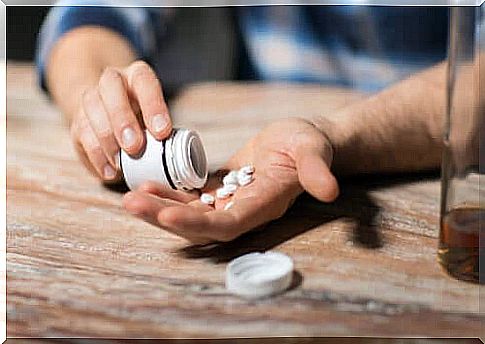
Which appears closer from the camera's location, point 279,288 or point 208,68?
point 279,288

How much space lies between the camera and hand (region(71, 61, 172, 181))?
1.35 ft

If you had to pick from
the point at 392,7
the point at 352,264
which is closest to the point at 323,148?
the point at 352,264

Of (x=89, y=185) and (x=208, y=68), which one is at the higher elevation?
(x=208, y=68)

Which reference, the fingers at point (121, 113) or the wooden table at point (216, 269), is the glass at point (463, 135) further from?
the fingers at point (121, 113)

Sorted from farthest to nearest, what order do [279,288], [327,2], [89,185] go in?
[327,2]
[89,185]
[279,288]

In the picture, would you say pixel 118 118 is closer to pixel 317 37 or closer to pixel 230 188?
pixel 230 188

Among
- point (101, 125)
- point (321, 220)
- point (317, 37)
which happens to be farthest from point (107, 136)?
point (317, 37)

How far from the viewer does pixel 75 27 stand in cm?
55

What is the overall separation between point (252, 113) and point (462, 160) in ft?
0.63

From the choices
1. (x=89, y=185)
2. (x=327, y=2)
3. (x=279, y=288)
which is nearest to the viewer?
(x=279, y=288)

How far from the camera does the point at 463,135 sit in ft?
1.31

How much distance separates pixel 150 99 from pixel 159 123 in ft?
0.08

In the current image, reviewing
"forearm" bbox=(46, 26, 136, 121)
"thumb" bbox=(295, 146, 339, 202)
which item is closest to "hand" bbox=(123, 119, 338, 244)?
"thumb" bbox=(295, 146, 339, 202)

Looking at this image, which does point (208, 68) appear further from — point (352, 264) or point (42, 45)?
point (352, 264)
